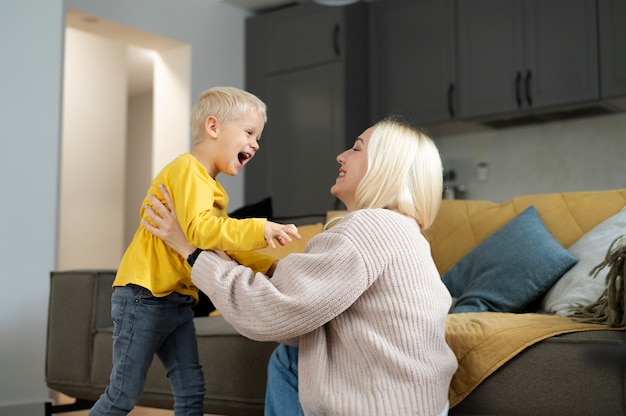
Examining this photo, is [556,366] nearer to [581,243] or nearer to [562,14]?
[581,243]

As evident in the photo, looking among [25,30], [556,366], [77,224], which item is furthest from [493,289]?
[77,224]

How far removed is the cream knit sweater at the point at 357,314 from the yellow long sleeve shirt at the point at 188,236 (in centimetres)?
9

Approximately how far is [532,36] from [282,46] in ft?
5.46

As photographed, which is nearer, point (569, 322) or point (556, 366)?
point (556, 366)

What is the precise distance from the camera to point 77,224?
6.39 m

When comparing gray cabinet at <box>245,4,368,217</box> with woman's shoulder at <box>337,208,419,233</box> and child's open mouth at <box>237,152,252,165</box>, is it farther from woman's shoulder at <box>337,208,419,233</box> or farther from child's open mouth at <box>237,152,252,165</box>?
woman's shoulder at <box>337,208,419,233</box>

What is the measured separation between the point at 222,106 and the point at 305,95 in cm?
322

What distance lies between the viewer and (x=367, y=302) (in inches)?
55.7

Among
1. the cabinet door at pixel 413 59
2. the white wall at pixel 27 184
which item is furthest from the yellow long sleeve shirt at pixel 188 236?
the cabinet door at pixel 413 59

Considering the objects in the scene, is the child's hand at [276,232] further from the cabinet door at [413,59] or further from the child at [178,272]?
the cabinet door at [413,59]

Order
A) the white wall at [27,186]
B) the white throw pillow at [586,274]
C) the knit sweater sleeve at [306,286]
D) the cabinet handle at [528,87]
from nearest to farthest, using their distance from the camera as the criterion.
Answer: the knit sweater sleeve at [306,286] < the white throw pillow at [586,274] < the white wall at [27,186] < the cabinet handle at [528,87]

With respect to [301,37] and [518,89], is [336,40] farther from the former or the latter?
[518,89]

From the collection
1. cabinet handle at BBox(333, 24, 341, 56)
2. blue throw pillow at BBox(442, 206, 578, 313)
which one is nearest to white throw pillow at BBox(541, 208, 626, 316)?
blue throw pillow at BBox(442, 206, 578, 313)

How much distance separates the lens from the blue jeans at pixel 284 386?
1612mm
